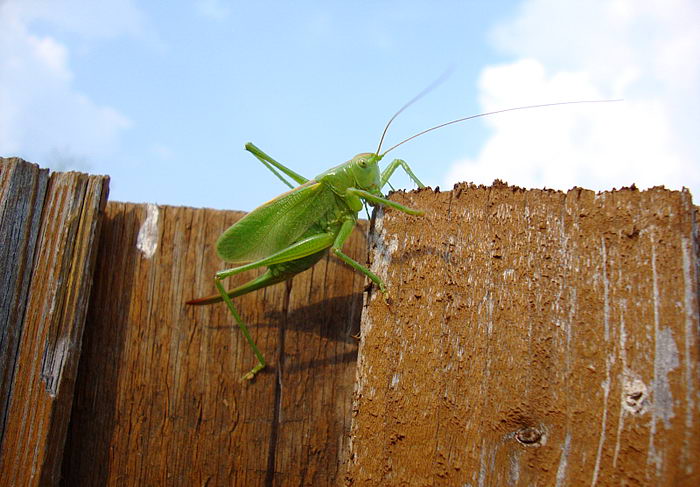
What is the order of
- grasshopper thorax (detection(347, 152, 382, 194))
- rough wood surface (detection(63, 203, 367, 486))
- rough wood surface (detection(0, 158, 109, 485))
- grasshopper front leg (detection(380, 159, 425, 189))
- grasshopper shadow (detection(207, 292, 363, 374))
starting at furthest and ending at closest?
grasshopper front leg (detection(380, 159, 425, 189)) < grasshopper thorax (detection(347, 152, 382, 194)) < grasshopper shadow (detection(207, 292, 363, 374)) < rough wood surface (detection(63, 203, 367, 486)) < rough wood surface (detection(0, 158, 109, 485))

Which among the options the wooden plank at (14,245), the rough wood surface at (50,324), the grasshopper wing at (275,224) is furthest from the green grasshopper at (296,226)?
the wooden plank at (14,245)

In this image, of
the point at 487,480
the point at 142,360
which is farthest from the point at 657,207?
the point at 142,360

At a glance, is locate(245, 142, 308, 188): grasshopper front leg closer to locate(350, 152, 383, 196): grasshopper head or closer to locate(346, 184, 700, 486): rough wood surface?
locate(350, 152, 383, 196): grasshopper head

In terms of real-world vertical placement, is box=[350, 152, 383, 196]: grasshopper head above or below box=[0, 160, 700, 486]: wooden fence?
above

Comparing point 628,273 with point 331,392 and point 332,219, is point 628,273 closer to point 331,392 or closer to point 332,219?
point 331,392

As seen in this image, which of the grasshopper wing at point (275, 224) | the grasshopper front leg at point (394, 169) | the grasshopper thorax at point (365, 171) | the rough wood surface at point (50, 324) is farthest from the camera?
the grasshopper front leg at point (394, 169)

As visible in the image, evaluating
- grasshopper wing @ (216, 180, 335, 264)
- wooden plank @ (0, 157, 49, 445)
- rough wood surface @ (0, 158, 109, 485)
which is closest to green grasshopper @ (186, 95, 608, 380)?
grasshopper wing @ (216, 180, 335, 264)

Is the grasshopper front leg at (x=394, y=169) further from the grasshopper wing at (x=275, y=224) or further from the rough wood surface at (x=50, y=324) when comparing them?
the rough wood surface at (x=50, y=324)
